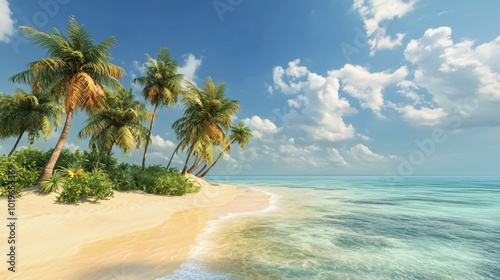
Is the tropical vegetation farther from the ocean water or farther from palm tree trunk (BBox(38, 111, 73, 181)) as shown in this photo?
the ocean water

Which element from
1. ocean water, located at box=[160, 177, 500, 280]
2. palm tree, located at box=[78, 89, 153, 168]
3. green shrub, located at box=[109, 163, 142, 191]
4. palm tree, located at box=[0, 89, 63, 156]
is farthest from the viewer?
palm tree, located at box=[0, 89, 63, 156]

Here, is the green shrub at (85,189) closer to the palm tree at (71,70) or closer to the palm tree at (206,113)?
the palm tree at (71,70)

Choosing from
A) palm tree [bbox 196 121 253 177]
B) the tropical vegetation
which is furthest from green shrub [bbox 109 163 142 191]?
palm tree [bbox 196 121 253 177]

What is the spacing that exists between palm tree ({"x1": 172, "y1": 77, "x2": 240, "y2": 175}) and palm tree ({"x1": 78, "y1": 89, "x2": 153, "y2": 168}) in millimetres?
3991

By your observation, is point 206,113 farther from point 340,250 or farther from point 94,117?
point 340,250

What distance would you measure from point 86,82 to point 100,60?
6.36ft

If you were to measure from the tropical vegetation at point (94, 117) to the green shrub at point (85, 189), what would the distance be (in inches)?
1.5

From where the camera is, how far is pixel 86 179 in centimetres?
1183

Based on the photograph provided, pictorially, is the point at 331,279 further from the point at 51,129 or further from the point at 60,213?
the point at 51,129

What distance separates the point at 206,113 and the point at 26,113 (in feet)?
52.8

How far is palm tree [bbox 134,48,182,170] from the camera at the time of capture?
22109mm

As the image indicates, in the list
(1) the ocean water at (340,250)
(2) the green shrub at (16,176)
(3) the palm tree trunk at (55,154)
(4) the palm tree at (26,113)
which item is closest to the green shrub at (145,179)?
(3) the palm tree trunk at (55,154)

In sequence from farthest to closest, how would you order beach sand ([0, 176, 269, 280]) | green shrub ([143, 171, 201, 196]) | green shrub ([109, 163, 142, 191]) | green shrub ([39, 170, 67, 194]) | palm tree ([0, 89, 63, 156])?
palm tree ([0, 89, 63, 156]) < green shrub ([143, 171, 201, 196]) < green shrub ([109, 163, 142, 191]) < green shrub ([39, 170, 67, 194]) < beach sand ([0, 176, 269, 280])

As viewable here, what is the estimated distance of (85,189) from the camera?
11398 millimetres
